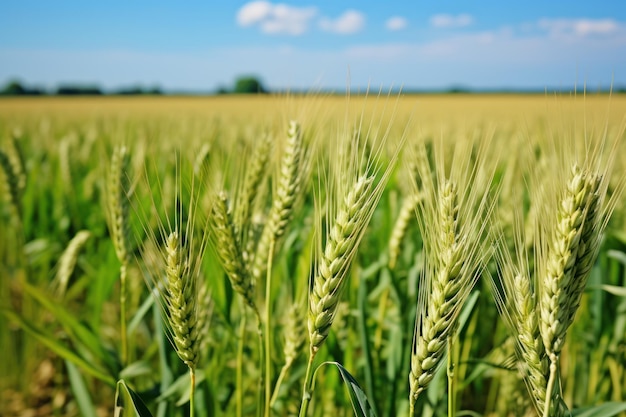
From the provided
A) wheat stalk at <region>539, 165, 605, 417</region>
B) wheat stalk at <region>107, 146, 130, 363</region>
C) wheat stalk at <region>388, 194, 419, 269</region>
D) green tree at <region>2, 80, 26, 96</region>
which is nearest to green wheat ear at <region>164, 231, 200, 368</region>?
wheat stalk at <region>107, 146, 130, 363</region>

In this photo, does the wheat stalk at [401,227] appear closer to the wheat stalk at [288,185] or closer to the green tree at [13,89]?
the wheat stalk at [288,185]

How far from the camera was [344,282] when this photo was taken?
1016 millimetres

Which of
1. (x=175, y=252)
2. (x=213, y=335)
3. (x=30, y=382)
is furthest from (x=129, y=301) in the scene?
(x=175, y=252)

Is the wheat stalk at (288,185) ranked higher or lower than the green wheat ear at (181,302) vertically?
higher

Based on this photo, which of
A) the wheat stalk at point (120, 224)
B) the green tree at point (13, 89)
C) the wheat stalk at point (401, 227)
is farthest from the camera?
the green tree at point (13, 89)

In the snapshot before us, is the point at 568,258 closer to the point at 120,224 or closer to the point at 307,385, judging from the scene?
the point at 307,385

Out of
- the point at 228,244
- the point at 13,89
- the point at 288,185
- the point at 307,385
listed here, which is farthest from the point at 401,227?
the point at 13,89

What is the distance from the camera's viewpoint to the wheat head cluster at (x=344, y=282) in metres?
1.00

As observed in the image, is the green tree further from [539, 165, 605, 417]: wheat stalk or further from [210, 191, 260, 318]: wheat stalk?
[539, 165, 605, 417]: wheat stalk

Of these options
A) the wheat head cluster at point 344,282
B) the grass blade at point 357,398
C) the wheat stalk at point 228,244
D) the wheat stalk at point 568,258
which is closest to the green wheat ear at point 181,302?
the wheat head cluster at point 344,282

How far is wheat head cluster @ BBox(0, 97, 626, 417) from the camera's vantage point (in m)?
1.00

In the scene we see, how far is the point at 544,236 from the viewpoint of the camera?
42.1 inches

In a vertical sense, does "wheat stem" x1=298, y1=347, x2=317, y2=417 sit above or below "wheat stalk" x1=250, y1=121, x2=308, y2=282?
below

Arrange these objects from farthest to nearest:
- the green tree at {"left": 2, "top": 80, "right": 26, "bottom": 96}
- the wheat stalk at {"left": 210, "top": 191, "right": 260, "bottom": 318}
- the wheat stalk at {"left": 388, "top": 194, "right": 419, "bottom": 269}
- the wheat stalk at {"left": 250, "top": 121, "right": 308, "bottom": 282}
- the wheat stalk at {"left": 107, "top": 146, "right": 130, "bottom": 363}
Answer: the green tree at {"left": 2, "top": 80, "right": 26, "bottom": 96} < the wheat stalk at {"left": 388, "top": 194, "right": 419, "bottom": 269} < the wheat stalk at {"left": 107, "top": 146, "right": 130, "bottom": 363} < the wheat stalk at {"left": 250, "top": 121, "right": 308, "bottom": 282} < the wheat stalk at {"left": 210, "top": 191, "right": 260, "bottom": 318}
